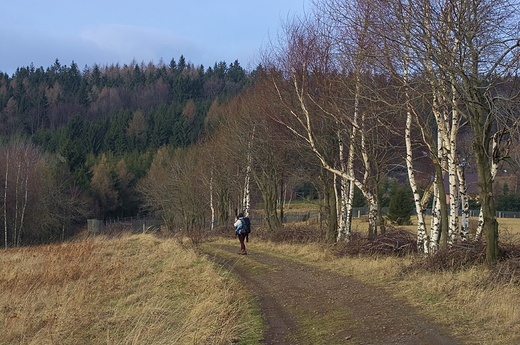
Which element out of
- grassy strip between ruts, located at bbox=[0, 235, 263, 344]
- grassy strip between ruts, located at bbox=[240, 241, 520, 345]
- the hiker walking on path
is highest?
the hiker walking on path

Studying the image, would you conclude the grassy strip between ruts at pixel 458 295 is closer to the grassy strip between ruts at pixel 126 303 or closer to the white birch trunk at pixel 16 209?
the grassy strip between ruts at pixel 126 303

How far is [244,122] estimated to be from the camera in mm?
30938

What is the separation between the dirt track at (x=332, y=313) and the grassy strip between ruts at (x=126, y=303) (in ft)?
1.35

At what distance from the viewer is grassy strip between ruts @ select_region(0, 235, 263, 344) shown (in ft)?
26.1

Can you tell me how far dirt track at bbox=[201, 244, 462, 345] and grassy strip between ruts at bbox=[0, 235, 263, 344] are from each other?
411mm

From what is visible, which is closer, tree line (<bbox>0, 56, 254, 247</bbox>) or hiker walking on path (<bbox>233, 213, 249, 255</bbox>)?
hiker walking on path (<bbox>233, 213, 249, 255</bbox>)

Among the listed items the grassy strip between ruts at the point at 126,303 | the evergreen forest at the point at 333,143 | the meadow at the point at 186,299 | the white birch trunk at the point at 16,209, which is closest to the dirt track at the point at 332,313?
the meadow at the point at 186,299

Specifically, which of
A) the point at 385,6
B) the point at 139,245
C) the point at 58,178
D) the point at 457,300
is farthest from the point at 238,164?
the point at 58,178

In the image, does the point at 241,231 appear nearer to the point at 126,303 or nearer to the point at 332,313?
the point at 126,303

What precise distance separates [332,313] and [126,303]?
15.6ft

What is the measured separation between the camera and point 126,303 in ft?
37.6

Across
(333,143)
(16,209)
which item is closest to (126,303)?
(333,143)

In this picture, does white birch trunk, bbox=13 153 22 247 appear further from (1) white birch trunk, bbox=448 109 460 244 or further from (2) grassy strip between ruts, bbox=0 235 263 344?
(1) white birch trunk, bbox=448 109 460 244

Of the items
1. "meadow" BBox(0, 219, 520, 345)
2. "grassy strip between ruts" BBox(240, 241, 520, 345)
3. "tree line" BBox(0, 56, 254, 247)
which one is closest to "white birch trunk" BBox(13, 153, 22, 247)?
"tree line" BBox(0, 56, 254, 247)
